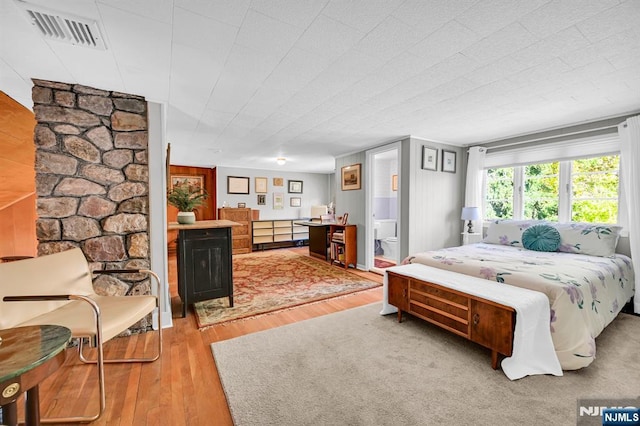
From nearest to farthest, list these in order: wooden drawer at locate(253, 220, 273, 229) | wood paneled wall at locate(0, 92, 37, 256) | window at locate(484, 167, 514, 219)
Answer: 1. wood paneled wall at locate(0, 92, 37, 256)
2. window at locate(484, 167, 514, 219)
3. wooden drawer at locate(253, 220, 273, 229)

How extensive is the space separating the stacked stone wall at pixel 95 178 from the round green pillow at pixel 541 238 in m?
4.37

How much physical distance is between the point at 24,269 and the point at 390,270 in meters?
2.90

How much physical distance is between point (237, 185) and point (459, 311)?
634 cm

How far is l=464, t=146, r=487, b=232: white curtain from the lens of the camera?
4.38m

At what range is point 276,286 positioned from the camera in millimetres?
3980

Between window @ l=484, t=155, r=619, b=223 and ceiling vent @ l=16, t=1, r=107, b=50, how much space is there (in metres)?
5.06

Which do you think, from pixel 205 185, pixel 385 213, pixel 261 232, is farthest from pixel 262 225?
pixel 385 213

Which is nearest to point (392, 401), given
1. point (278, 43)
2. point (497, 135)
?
point (278, 43)

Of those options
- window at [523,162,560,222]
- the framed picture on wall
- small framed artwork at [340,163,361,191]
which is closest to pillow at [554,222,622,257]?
window at [523,162,560,222]

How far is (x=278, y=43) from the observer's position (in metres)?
1.72

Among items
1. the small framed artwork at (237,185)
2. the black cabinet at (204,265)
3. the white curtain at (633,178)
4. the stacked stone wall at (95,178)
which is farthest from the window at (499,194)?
the small framed artwork at (237,185)

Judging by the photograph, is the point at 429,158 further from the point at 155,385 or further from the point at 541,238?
the point at 155,385

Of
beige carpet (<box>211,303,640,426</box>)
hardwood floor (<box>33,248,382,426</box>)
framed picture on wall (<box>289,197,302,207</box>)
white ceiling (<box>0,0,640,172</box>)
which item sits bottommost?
hardwood floor (<box>33,248,382,426</box>)

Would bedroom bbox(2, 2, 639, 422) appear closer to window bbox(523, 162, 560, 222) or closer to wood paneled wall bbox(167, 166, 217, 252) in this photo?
window bbox(523, 162, 560, 222)
